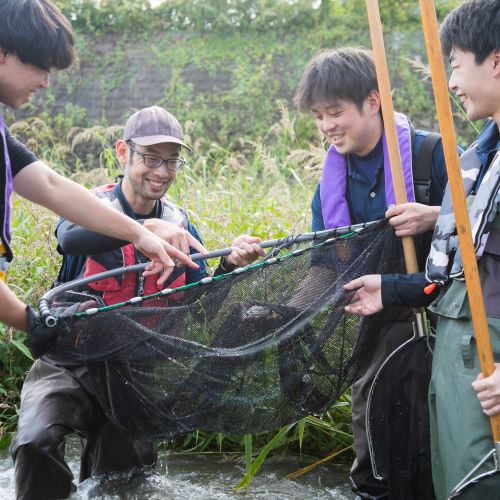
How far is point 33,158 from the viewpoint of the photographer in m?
3.45

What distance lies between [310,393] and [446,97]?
137 cm

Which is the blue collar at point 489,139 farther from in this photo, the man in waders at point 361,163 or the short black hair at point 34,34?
the short black hair at point 34,34

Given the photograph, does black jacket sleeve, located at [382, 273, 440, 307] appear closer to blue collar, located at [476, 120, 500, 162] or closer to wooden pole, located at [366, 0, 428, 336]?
wooden pole, located at [366, 0, 428, 336]

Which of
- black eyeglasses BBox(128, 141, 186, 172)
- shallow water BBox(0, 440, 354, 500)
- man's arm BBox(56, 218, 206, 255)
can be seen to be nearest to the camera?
man's arm BBox(56, 218, 206, 255)

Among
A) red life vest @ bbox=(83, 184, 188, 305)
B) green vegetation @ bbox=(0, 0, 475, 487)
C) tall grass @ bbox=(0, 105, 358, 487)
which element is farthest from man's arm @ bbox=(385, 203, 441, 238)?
green vegetation @ bbox=(0, 0, 475, 487)

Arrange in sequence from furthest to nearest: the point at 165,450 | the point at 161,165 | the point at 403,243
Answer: the point at 165,450 < the point at 161,165 < the point at 403,243

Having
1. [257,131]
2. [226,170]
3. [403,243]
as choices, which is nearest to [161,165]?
[403,243]

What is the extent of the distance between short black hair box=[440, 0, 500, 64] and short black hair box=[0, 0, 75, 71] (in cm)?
145

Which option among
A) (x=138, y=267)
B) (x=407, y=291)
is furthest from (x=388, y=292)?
(x=138, y=267)

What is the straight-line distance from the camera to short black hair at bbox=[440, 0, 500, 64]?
2623mm

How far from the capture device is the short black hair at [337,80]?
11.6 ft

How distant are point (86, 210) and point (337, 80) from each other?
1252 millimetres

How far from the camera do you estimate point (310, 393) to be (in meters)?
3.31

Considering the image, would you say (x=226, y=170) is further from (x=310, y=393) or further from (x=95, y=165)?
(x=310, y=393)
